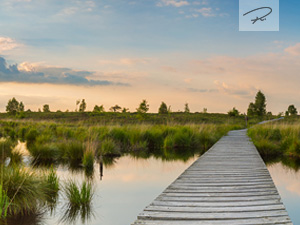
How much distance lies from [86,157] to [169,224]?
609 centimetres

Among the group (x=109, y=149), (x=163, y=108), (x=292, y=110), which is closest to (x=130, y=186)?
(x=109, y=149)

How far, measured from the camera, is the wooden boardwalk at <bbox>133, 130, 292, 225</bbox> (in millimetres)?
3707

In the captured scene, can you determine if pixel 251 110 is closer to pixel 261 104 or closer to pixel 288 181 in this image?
pixel 261 104

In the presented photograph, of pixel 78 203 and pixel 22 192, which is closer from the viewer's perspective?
pixel 22 192

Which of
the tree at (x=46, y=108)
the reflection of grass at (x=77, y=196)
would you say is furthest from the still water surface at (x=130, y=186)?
the tree at (x=46, y=108)

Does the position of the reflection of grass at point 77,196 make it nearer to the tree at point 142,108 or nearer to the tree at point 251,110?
the tree at point 142,108

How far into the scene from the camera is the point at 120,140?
14.2 m

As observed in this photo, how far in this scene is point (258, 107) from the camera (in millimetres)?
70750

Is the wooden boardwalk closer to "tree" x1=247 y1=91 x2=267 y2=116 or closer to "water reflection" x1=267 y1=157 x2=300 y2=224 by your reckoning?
"water reflection" x1=267 y1=157 x2=300 y2=224

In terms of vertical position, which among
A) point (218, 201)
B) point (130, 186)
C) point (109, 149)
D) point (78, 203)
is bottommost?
point (130, 186)

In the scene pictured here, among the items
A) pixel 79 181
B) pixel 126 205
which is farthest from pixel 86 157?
pixel 126 205

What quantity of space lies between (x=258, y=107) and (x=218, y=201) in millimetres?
70790

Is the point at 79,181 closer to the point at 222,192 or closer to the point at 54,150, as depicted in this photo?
Answer: the point at 54,150

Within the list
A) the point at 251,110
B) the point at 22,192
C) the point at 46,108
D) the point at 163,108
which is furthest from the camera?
the point at 46,108
